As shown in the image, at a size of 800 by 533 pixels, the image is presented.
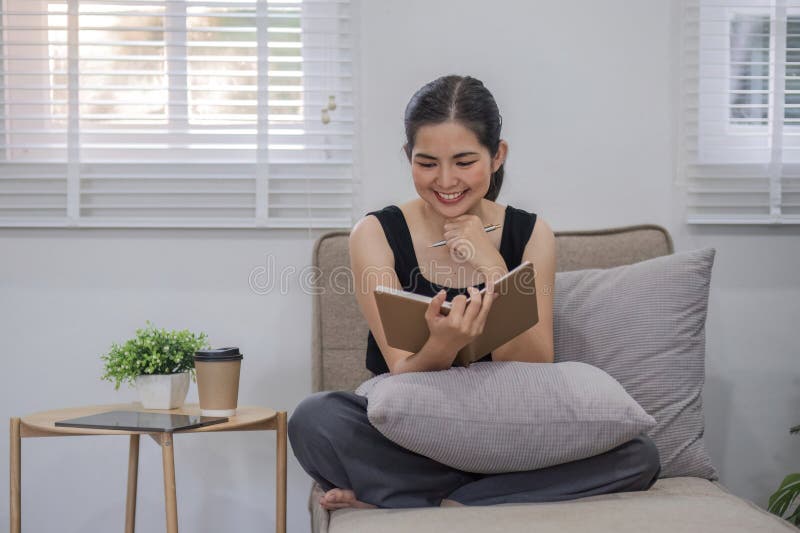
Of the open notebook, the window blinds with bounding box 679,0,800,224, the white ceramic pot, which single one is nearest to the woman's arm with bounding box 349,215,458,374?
the open notebook

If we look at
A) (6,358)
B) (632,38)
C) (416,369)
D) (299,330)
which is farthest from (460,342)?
(6,358)

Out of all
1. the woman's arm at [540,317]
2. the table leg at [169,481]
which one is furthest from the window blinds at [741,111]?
the table leg at [169,481]

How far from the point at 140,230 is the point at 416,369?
111 centimetres

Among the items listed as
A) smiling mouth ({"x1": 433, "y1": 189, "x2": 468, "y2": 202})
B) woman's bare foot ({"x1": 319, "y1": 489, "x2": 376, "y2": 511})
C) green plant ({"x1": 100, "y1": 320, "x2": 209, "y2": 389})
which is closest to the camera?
woman's bare foot ({"x1": 319, "y1": 489, "x2": 376, "y2": 511})

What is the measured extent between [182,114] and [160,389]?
805 millimetres

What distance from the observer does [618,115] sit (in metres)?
2.32

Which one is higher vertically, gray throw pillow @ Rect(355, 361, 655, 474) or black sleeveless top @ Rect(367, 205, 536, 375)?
black sleeveless top @ Rect(367, 205, 536, 375)

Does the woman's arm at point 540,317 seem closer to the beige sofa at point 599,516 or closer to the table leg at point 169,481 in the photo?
the beige sofa at point 599,516

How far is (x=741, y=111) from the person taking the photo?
91.8 inches

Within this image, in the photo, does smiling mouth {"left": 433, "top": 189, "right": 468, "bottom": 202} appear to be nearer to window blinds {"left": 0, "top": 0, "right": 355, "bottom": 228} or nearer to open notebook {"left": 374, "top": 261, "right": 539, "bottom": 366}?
open notebook {"left": 374, "top": 261, "right": 539, "bottom": 366}

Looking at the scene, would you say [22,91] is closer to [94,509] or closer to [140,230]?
[140,230]

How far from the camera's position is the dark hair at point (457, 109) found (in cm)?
168

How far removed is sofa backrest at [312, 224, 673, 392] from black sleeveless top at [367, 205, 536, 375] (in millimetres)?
201

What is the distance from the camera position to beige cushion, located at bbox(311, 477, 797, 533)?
3.91 feet
